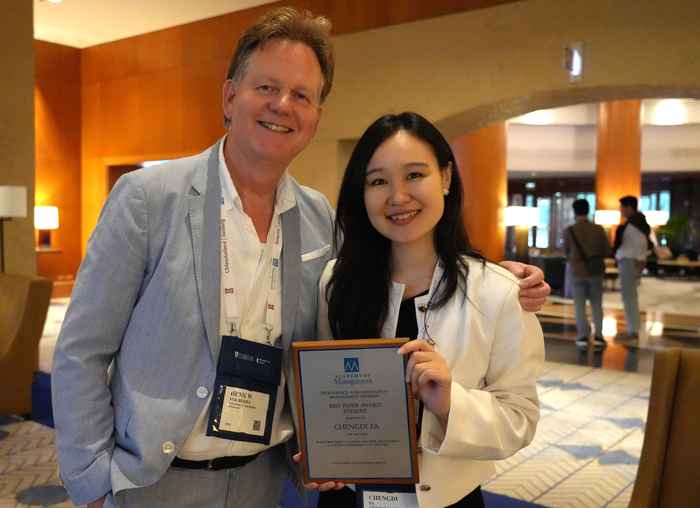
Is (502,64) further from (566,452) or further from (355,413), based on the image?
(355,413)

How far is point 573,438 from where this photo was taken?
17.5ft

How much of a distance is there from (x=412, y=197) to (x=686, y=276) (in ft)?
74.5

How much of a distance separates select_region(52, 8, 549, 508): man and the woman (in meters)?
0.12

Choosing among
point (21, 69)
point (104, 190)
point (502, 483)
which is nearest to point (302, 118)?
point (502, 483)

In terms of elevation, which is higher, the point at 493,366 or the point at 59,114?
the point at 59,114

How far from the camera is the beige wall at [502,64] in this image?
589 centimetres

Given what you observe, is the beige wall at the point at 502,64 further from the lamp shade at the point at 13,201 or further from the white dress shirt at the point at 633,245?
the lamp shade at the point at 13,201

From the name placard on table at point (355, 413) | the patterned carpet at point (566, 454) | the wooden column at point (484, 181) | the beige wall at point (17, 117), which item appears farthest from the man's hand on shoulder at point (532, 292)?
the wooden column at point (484, 181)

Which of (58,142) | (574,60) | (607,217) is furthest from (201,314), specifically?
(607,217)

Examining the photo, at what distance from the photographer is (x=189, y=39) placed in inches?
372

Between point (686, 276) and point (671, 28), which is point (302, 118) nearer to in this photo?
point (671, 28)

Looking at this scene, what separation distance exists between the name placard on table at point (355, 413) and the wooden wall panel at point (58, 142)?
429 inches

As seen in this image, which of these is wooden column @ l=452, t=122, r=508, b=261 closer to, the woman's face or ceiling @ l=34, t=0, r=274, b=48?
ceiling @ l=34, t=0, r=274, b=48

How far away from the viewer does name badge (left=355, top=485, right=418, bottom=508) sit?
1.64 metres
